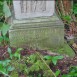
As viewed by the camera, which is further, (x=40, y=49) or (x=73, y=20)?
(x=73, y=20)

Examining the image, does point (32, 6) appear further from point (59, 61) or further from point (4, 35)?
point (59, 61)

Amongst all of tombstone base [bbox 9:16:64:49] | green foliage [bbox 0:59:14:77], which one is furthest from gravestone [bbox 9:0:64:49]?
green foliage [bbox 0:59:14:77]

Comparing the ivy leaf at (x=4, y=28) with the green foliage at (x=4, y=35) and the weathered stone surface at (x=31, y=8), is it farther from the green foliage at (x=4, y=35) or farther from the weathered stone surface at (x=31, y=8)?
the weathered stone surface at (x=31, y=8)

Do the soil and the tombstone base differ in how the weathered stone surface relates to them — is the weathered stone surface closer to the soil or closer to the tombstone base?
the tombstone base

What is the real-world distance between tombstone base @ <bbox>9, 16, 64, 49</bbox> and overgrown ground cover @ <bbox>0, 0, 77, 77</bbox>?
0.08 metres

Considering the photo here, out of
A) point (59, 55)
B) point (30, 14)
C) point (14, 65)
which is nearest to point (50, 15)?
point (30, 14)

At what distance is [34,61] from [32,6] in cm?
68

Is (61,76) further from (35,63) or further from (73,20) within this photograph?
(73,20)

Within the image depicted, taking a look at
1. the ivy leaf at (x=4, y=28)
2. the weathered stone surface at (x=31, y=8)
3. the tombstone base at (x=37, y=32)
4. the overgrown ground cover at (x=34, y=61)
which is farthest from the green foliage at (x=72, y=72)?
the ivy leaf at (x=4, y=28)

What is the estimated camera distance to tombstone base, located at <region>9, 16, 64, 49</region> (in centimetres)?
388

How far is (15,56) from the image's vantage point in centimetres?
374

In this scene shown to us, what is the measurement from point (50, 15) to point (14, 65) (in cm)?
80

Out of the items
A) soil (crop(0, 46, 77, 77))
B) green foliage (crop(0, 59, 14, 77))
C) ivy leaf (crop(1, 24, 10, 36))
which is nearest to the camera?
green foliage (crop(0, 59, 14, 77))

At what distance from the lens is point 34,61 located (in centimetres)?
365
